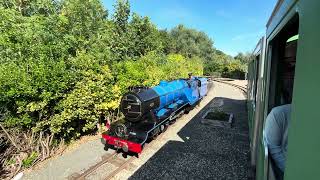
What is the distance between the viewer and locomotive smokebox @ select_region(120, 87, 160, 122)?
7.69m

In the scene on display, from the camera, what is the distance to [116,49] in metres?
25.7

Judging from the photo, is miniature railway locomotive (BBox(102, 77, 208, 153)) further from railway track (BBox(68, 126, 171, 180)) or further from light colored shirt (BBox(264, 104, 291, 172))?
light colored shirt (BBox(264, 104, 291, 172))

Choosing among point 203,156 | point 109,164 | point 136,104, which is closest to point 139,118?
point 136,104

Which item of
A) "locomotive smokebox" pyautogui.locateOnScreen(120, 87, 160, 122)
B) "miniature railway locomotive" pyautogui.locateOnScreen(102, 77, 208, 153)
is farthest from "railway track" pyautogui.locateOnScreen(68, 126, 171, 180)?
"locomotive smokebox" pyautogui.locateOnScreen(120, 87, 160, 122)

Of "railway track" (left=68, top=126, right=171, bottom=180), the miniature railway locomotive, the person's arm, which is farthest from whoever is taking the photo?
the miniature railway locomotive

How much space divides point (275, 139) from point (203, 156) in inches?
196

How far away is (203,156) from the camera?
7559 mm

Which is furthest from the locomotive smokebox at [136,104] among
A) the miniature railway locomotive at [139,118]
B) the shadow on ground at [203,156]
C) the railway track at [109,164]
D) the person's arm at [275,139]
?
the person's arm at [275,139]

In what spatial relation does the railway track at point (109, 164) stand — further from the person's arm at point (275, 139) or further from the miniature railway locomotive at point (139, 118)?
the person's arm at point (275, 139)

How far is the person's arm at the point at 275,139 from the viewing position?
9.08 feet

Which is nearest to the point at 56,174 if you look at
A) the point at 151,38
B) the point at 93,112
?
the point at 93,112

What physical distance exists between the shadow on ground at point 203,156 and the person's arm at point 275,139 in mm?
3866

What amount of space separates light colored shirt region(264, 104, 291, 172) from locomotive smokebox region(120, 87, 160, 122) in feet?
17.0

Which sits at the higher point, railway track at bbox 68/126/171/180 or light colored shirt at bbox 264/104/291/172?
light colored shirt at bbox 264/104/291/172
